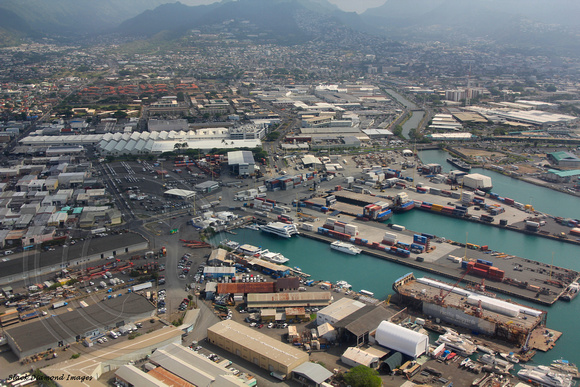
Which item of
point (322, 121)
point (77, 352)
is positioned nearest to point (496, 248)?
point (77, 352)

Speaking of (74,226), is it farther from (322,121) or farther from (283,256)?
(322,121)

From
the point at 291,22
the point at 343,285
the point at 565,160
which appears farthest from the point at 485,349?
the point at 291,22

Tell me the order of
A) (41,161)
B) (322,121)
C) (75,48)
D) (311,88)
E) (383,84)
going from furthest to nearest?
(75,48) → (383,84) → (311,88) → (322,121) → (41,161)

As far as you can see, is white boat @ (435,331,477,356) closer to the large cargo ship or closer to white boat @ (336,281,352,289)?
the large cargo ship

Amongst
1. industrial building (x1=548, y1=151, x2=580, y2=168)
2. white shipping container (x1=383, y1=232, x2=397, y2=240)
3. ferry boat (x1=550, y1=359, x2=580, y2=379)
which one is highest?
industrial building (x1=548, y1=151, x2=580, y2=168)

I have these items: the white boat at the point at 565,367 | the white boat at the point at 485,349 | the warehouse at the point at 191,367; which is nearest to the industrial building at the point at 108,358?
the warehouse at the point at 191,367

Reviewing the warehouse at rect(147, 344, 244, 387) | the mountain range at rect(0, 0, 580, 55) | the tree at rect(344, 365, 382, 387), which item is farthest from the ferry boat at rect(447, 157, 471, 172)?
the mountain range at rect(0, 0, 580, 55)
